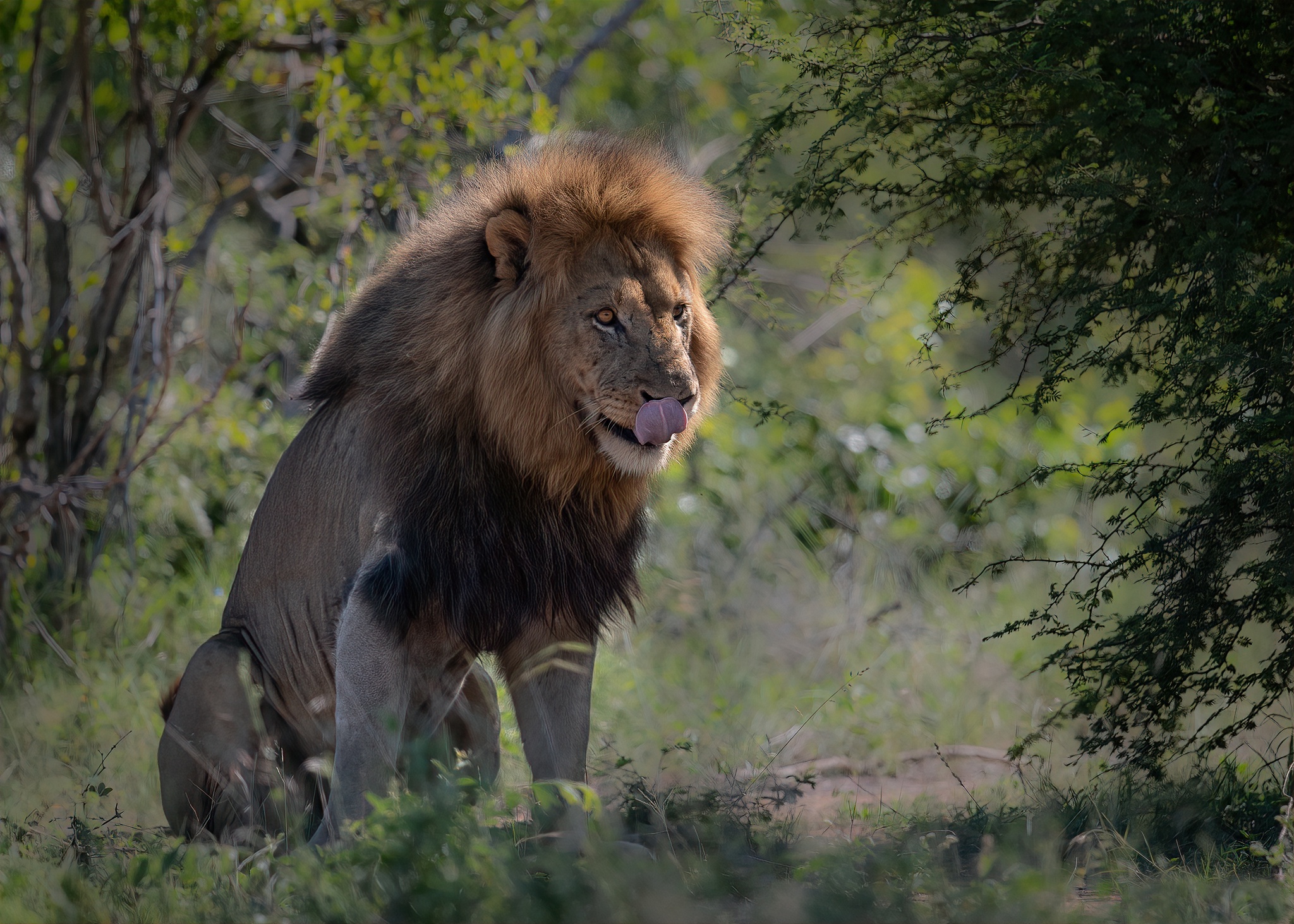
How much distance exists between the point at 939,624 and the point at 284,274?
4.60m

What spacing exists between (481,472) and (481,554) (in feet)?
0.79

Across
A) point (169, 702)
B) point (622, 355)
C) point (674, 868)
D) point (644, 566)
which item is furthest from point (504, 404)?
point (644, 566)

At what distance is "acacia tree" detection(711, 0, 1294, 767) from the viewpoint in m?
3.64

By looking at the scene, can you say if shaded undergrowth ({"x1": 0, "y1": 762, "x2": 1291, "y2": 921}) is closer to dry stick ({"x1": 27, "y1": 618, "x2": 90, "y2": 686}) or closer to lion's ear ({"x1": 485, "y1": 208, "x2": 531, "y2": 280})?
lion's ear ({"x1": 485, "y1": 208, "x2": 531, "y2": 280})

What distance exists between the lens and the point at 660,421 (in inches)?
126

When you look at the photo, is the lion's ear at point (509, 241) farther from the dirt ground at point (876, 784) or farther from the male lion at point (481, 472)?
the dirt ground at point (876, 784)

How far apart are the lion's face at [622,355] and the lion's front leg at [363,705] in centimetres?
→ 83

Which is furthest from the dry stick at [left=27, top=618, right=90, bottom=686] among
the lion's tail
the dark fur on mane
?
the dark fur on mane

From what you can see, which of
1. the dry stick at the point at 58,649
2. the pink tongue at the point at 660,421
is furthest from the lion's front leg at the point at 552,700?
the dry stick at the point at 58,649

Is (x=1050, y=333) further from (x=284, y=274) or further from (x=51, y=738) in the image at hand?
(x=284, y=274)

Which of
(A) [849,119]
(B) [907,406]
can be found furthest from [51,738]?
(B) [907,406]

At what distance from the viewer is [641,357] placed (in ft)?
10.8

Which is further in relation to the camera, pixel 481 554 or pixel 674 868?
pixel 481 554

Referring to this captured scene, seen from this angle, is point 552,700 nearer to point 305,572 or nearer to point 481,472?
point 481,472
